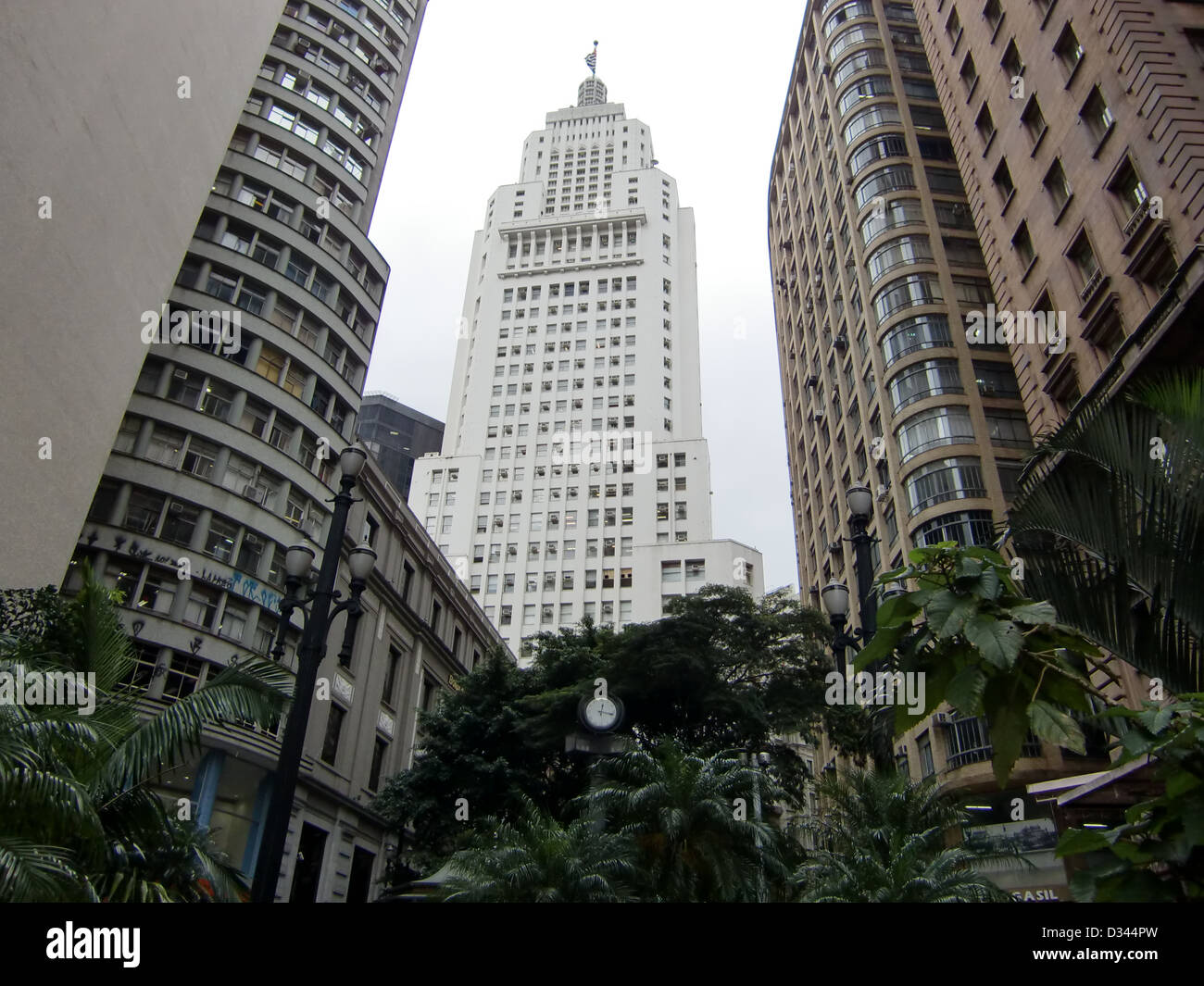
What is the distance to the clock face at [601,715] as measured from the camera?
52.1 ft

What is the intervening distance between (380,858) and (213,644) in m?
13.8

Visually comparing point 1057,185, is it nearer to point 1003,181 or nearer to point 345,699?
point 1003,181

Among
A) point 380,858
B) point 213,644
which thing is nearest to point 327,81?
point 213,644

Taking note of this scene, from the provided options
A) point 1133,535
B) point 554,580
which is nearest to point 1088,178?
point 1133,535

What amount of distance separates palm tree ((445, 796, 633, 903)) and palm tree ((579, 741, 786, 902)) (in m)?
1.17

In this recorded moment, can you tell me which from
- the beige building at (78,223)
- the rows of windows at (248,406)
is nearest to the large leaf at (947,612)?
the beige building at (78,223)

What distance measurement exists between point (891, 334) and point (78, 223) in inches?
1314

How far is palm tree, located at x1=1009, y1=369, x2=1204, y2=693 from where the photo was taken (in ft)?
15.0

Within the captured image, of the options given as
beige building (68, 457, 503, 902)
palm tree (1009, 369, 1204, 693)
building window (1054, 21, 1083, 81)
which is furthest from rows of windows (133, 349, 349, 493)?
palm tree (1009, 369, 1204, 693)

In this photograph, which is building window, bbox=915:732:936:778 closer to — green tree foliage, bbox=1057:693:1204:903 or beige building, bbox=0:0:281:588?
beige building, bbox=0:0:281:588

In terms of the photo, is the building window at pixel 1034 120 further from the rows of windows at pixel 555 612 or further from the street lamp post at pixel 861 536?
the rows of windows at pixel 555 612
